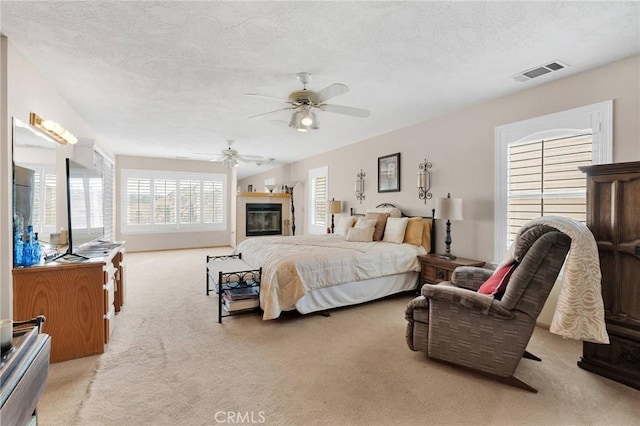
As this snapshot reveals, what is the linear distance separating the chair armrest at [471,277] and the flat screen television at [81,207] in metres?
3.63

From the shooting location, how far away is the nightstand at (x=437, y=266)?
3650 millimetres

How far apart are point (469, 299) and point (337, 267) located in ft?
5.22

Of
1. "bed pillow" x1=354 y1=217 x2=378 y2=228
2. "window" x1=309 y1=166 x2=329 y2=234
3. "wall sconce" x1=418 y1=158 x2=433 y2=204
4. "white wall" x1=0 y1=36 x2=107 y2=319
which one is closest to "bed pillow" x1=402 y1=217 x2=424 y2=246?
"wall sconce" x1=418 y1=158 x2=433 y2=204

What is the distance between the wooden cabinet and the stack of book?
1.11 meters

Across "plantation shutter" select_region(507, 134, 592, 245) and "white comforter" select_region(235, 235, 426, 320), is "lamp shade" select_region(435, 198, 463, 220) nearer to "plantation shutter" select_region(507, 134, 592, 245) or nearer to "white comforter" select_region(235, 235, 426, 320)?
"plantation shutter" select_region(507, 134, 592, 245)

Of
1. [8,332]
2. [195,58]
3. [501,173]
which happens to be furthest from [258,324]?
[501,173]

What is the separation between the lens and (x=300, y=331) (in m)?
2.99

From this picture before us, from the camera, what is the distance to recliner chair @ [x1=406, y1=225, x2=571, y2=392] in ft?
6.50

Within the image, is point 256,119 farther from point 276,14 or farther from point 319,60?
point 276,14

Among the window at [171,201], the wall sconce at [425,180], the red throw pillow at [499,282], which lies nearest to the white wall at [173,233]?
the window at [171,201]

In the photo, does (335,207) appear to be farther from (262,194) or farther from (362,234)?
(262,194)

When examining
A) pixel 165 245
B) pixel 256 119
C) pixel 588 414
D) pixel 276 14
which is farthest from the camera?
pixel 165 245

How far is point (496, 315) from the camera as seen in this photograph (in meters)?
A: 2.07

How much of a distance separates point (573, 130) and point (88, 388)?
184 inches
